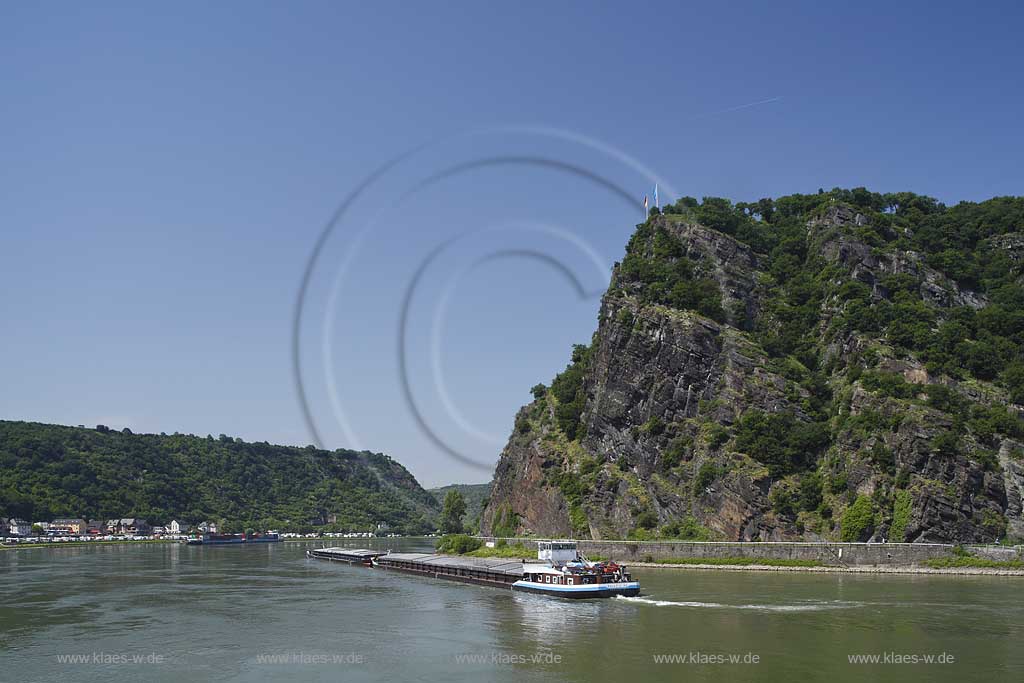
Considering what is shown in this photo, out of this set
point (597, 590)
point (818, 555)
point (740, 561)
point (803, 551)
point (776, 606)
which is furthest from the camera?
point (740, 561)

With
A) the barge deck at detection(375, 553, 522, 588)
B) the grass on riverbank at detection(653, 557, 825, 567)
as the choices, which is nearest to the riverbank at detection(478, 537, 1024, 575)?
the grass on riverbank at detection(653, 557, 825, 567)

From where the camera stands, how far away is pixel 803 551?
92500 millimetres

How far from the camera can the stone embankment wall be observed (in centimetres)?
8581

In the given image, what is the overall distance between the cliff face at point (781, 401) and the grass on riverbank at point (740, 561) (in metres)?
6.35

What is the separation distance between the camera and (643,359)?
130m

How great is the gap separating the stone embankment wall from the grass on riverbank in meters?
0.35

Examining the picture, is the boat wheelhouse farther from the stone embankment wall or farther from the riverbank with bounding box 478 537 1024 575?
the stone embankment wall

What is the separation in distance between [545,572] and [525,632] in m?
23.0

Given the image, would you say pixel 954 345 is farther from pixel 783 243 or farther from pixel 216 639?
pixel 216 639

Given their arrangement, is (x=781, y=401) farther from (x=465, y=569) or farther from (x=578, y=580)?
→ (x=578, y=580)

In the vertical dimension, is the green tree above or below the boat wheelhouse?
above

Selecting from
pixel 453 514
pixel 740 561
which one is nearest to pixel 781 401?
pixel 740 561

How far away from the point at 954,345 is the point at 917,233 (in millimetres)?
38811

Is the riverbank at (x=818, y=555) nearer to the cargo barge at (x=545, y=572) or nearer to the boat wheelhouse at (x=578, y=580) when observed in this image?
the cargo barge at (x=545, y=572)
